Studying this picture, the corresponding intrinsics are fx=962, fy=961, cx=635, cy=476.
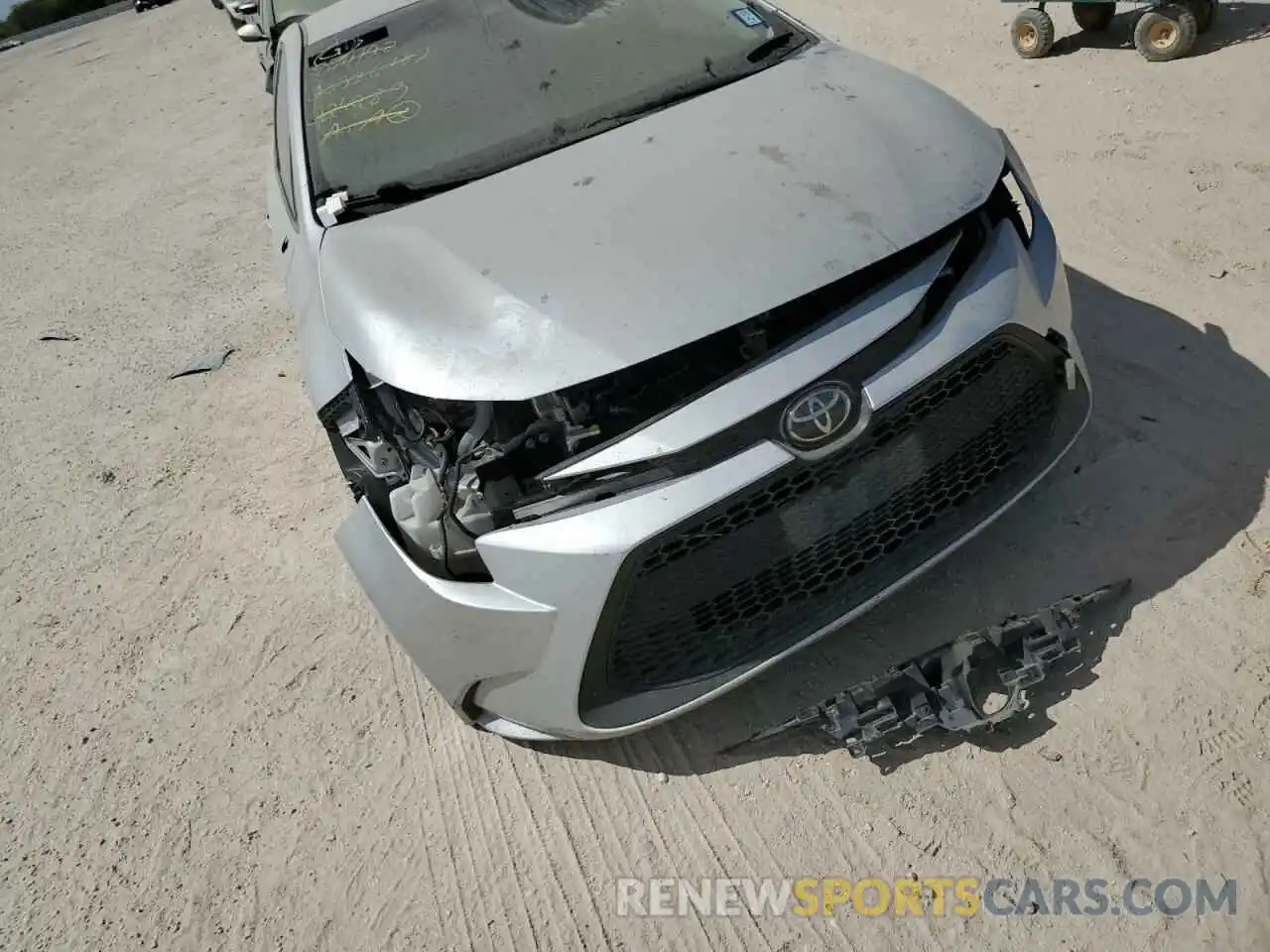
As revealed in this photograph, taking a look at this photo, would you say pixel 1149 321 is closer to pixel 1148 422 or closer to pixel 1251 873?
pixel 1148 422

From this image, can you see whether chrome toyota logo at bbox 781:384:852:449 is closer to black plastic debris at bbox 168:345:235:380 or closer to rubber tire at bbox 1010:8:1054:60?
black plastic debris at bbox 168:345:235:380

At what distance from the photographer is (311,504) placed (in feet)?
12.7

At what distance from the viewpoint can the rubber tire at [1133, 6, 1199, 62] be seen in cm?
545

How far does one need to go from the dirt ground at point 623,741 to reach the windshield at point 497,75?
1.46 m

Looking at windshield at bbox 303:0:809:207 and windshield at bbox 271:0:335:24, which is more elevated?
windshield at bbox 303:0:809:207

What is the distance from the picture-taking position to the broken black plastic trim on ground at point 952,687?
2482 millimetres

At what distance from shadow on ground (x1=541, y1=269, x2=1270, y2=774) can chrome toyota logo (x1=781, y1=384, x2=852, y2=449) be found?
0.72 meters

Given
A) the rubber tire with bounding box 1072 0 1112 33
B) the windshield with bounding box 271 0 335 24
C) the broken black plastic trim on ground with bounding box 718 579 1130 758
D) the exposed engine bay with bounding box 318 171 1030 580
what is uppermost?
the windshield with bounding box 271 0 335 24

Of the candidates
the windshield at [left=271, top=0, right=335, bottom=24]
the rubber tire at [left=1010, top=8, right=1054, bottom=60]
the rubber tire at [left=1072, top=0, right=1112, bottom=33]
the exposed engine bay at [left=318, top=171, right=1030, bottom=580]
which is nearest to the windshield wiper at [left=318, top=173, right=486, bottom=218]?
the exposed engine bay at [left=318, top=171, right=1030, bottom=580]

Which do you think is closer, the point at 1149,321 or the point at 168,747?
the point at 168,747

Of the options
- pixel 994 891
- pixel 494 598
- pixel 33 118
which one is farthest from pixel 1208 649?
pixel 33 118

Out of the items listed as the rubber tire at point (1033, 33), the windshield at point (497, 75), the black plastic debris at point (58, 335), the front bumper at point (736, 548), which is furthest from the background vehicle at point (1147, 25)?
the black plastic debris at point (58, 335)

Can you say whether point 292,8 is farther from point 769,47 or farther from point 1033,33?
point 1033,33

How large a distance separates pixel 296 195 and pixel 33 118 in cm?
1147
